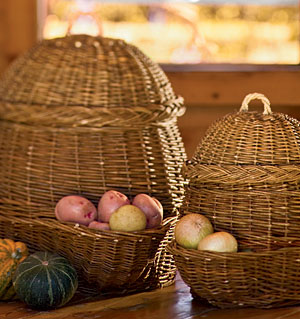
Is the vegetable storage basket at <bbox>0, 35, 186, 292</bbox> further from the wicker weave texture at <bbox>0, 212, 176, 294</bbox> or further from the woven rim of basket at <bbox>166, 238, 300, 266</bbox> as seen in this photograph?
the woven rim of basket at <bbox>166, 238, 300, 266</bbox>

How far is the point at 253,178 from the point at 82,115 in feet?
1.78

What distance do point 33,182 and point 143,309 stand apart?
50 cm

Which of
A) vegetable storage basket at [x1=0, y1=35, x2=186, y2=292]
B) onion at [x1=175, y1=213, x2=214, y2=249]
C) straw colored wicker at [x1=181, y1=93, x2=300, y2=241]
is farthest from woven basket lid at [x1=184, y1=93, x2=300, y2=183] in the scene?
vegetable storage basket at [x1=0, y1=35, x2=186, y2=292]

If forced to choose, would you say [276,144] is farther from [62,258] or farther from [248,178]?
[62,258]

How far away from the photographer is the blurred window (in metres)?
3.60

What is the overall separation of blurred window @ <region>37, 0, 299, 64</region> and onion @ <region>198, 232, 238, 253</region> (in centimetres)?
166

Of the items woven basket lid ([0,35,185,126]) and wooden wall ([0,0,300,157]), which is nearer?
woven basket lid ([0,35,185,126])

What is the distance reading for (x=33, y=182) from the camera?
2367 millimetres

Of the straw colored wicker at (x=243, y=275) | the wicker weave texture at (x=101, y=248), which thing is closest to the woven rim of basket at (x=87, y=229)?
the wicker weave texture at (x=101, y=248)

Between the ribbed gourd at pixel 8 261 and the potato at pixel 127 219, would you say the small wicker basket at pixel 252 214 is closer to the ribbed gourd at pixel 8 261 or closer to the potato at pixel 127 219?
the potato at pixel 127 219

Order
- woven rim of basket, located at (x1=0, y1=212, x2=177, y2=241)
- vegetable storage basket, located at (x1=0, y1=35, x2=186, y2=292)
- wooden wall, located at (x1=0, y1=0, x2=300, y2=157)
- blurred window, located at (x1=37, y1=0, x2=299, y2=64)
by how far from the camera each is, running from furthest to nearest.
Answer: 1. blurred window, located at (x1=37, y1=0, x2=299, y2=64)
2. wooden wall, located at (x1=0, y1=0, x2=300, y2=157)
3. vegetable storage basket, located at (x1=0, y1=35, x2=186, y2=292)
4. woven rim of basket, located at (x1=0, y1=212, x2=177, y2=241)

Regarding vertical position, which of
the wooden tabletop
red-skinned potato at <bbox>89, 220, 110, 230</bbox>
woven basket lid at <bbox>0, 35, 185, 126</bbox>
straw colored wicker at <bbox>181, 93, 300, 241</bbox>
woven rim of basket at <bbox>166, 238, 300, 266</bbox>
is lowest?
the wooden tabletop

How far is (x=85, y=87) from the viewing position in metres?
2.37

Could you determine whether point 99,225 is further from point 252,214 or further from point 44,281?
point 252,214
